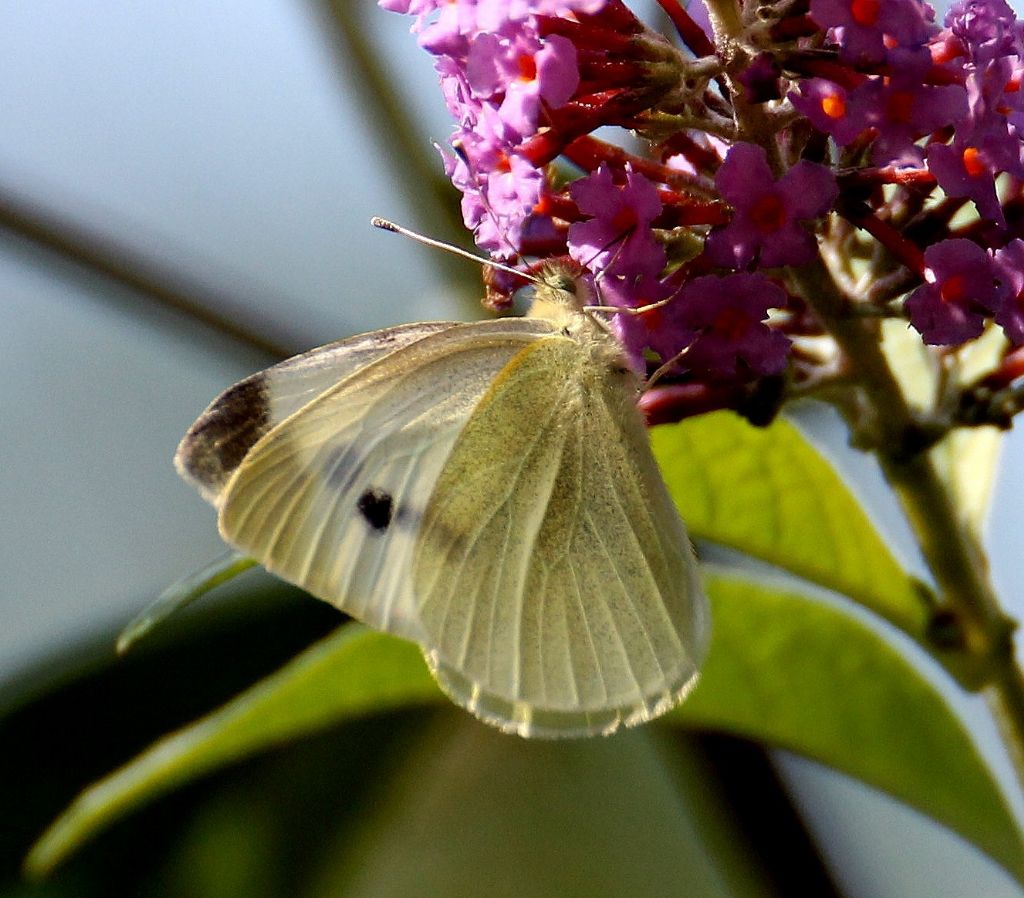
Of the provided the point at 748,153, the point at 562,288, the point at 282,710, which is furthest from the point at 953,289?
the point at 282,710

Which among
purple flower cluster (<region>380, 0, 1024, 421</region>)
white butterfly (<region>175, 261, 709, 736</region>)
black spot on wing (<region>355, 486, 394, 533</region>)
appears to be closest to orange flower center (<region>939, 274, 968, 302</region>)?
purple flower cluster (<region>380, 0, 1024, 421</region>)

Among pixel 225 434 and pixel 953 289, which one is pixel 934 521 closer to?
pixel 953 289

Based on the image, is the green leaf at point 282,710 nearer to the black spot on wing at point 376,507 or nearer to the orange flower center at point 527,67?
the black spot on wing at point 376,507

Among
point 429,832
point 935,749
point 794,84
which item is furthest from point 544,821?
point 794,84

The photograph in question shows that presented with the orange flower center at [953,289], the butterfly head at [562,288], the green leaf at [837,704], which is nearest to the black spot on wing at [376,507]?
the butterfly head at [562,288]

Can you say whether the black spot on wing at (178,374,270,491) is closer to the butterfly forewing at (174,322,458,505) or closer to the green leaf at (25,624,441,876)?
the butterfly forewing at (174,322,458,505)
